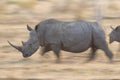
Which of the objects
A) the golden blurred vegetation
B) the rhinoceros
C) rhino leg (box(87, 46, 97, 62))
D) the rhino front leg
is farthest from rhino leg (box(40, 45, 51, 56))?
the golden blurred vegetation

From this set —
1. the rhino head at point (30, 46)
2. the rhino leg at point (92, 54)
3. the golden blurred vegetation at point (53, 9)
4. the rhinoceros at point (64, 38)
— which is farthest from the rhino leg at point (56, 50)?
the golden blurred vegetation at point (53, 9)

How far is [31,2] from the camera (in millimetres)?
21109

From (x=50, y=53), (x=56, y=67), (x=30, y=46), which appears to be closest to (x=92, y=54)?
(x=50, y=53)

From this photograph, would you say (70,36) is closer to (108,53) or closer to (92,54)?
(92,54)

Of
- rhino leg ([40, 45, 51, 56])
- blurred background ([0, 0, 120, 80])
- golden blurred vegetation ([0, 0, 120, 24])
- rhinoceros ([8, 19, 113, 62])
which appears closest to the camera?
blurred background ([0, 0, 120, 80])

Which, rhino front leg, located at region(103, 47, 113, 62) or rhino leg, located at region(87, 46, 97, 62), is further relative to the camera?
rhino leg, located at region(87, 46, 97, 62)

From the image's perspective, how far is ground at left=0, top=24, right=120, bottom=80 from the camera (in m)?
11.2

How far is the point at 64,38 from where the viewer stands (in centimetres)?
1251

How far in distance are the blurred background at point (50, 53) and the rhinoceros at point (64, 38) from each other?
33cm

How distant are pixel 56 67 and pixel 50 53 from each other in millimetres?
1766

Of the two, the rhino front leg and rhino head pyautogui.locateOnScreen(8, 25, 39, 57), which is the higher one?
rhino head pyautogui.locateOnScreen(8, 25, 39, 57)

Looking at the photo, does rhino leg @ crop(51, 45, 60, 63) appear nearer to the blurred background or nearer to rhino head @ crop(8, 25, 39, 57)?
the blurred background

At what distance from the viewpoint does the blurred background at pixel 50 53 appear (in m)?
11.4

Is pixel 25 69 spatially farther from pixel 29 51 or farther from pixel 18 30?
pixel 18 30
